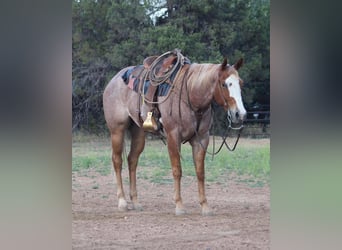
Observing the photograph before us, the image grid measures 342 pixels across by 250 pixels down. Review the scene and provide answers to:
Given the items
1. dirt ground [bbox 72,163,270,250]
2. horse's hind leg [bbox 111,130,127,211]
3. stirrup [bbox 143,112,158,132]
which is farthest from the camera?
horse's hind leg [bbox 111,130,127,211]

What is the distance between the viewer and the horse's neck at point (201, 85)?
3701mm

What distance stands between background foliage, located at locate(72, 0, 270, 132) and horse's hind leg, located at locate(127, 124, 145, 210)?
1.82 feet

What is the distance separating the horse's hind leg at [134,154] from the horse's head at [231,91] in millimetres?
1052

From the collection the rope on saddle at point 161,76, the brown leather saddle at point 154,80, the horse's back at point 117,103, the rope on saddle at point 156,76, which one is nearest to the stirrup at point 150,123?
the brown leather saddle at point 154,80

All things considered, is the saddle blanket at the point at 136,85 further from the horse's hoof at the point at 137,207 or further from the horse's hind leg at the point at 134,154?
the horse's hoof at the point at 137,207

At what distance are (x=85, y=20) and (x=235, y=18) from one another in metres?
1.55

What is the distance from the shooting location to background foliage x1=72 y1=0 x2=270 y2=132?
4.64m

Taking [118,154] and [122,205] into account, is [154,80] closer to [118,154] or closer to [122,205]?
[118,154]

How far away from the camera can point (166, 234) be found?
3.44 meters

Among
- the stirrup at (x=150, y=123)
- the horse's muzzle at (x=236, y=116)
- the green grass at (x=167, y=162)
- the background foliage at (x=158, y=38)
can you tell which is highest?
the background foliage at (x=158, y=38)

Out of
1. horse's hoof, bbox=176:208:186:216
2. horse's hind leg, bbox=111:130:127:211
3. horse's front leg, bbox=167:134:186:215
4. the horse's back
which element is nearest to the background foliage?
the horse's back

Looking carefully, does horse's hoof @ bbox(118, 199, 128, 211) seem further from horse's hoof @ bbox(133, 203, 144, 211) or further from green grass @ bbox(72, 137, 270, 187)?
green grass @ bbox(72, 137, 270, 187)
